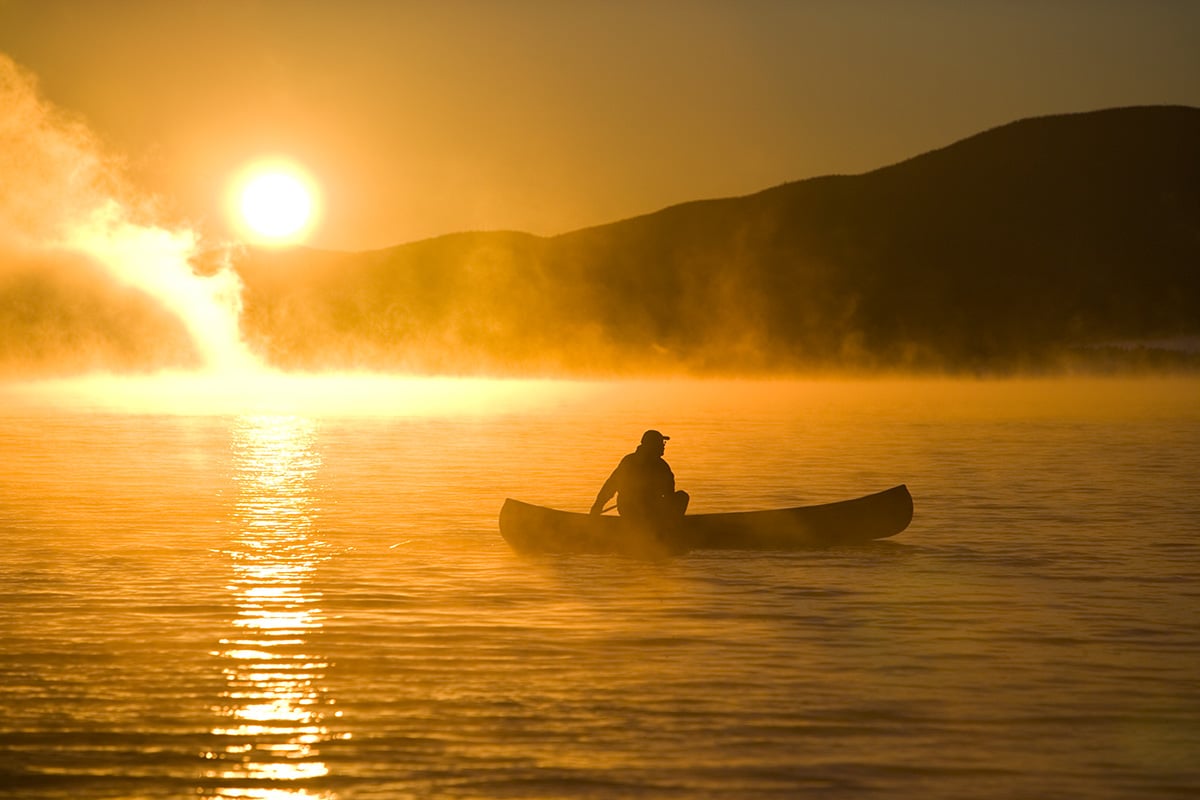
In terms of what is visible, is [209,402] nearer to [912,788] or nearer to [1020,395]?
[1020,395]

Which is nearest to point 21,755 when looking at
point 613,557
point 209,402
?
point 613,557

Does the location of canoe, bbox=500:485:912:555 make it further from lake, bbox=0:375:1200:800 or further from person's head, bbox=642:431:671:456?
person's head, bbox=642:431:671:456

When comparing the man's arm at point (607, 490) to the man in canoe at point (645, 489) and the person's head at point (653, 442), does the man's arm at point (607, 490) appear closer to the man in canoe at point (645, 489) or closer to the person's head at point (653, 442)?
the man in canoe at point (645, 489)

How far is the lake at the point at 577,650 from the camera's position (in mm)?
10383

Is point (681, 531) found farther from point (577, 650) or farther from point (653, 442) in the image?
point (577, 650)

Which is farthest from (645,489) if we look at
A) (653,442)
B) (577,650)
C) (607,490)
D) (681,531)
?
(577,650)

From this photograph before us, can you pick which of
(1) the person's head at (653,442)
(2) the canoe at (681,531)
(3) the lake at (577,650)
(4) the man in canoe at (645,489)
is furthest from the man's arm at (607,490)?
(3) the lake at (577,650)

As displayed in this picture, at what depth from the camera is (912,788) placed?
9906 mm

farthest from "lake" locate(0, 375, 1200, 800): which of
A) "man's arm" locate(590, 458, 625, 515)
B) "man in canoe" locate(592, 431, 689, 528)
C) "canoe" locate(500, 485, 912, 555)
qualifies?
"man's arm" locate(590, 458, 625, 515)

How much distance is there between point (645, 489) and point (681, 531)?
3.09ft

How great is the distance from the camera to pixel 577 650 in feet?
48.2

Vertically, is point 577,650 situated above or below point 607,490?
below

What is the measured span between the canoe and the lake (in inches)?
14.9

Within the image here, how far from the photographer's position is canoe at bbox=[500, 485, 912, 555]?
72.0ft
